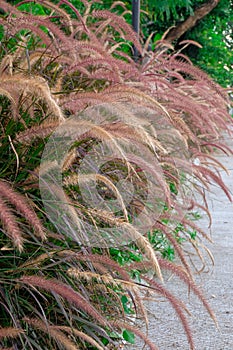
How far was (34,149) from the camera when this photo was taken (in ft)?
5.51

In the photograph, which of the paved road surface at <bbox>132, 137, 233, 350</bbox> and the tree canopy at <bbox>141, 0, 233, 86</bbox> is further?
the tree canopy at <bbox>141, 0, 233, 86</bbox>

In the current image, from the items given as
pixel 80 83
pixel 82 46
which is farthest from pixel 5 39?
pixel 80 83

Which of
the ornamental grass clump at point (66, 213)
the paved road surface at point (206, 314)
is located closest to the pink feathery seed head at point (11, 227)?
the ornamental grass clump at point (66, 213)

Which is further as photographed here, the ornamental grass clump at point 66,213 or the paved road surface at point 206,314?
the paved road surface at point 206,314

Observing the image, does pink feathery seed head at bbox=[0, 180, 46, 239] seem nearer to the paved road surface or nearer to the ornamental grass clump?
the ornamental grass clump

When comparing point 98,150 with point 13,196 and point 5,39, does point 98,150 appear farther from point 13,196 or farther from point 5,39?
point 13,196

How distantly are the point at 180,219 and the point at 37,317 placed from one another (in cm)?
79

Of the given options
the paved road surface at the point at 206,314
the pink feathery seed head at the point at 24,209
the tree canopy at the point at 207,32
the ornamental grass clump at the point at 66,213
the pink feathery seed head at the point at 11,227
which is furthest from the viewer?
the tree canopy at the point at 207,32

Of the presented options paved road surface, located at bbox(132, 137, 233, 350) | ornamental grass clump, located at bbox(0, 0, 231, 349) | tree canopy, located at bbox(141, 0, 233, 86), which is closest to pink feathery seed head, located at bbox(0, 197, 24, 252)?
ornamental grass clump, located at bbox(0, 0, 231, 349)

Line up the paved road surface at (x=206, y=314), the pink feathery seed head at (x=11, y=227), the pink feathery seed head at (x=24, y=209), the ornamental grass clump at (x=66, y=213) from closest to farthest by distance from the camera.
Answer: the pink feathery seed head at (x=11, y=227), the pink feathery seed head at (x=24, y=209), the ornamental grass clump at (x=66, y=213), the paved road surface at (x=206, y=314)

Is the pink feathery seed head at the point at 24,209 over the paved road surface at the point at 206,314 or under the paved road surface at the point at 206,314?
over

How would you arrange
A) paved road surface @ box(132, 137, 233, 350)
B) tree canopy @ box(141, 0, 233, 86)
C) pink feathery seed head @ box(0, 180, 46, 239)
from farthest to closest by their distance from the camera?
tree canopy @ box(141, 0, 233, 86), paved road surface @ box(132, 137, 233, 350), pink feathery seed head @ box(0, 180, 46, 239)

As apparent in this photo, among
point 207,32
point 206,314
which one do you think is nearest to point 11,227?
point 206,314

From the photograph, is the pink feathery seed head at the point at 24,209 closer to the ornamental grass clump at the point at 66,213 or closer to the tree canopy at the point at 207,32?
the ornamental grass clump at the point at 66,213
